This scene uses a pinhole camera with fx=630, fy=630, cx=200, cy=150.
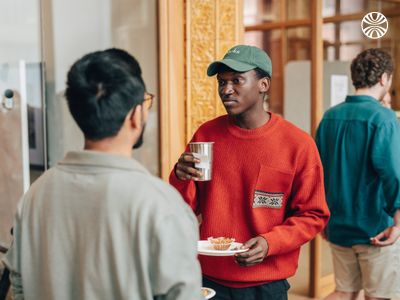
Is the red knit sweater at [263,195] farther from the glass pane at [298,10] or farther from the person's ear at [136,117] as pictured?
the glass pane at [298,10]

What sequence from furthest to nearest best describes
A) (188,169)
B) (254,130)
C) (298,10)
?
(298,10) < (254,130) < (188,169)

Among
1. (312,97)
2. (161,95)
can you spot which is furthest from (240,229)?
(312,97)

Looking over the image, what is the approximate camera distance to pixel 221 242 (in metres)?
2.14

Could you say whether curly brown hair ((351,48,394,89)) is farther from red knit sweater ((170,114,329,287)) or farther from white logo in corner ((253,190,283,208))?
white logo in corner ((253,190,283,208))

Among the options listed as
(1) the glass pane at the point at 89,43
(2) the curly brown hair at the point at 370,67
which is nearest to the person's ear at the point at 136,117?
(1) the glass pane at the point at 89,43

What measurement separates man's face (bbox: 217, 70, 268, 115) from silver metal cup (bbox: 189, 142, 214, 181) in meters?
0.18

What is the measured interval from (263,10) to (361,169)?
3684mm

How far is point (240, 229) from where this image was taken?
7.31ft

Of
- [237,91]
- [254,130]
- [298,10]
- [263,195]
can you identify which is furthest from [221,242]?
[298,10]

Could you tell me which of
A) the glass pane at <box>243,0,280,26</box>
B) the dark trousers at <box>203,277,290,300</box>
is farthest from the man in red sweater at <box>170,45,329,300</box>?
the glass pane at <box>243,0,280,26</box>

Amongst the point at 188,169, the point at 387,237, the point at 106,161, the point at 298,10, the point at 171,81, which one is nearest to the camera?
the point at 106,161

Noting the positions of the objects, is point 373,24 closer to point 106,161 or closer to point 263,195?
point 263,195

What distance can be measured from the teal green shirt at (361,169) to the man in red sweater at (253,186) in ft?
3.14

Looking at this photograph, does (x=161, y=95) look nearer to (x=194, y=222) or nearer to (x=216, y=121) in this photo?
(x=216, y=121)
